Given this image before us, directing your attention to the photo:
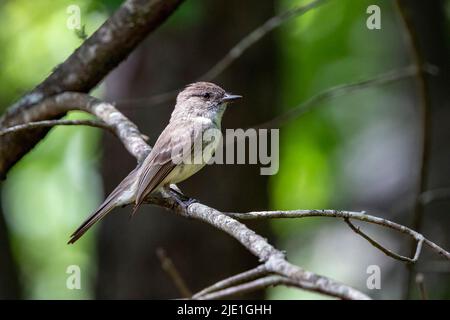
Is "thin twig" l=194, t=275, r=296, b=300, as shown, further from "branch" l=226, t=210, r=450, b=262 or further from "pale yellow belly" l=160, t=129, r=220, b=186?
"pale yellow belly" l=160, t=129, r=220, b=186

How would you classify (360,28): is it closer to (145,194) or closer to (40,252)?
(40,252)

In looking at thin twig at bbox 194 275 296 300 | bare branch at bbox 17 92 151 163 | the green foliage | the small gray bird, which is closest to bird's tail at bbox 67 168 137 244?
the small gray bird

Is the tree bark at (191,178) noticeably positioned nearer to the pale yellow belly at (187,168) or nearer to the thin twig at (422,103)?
the pale yellow belly at (187,168)

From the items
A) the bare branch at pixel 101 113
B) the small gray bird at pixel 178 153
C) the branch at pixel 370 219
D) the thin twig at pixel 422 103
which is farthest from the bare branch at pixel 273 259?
the thin twig at pixel 422 103

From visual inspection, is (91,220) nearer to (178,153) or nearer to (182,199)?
(182,199)

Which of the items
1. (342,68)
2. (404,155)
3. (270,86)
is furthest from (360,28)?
(270,86)
